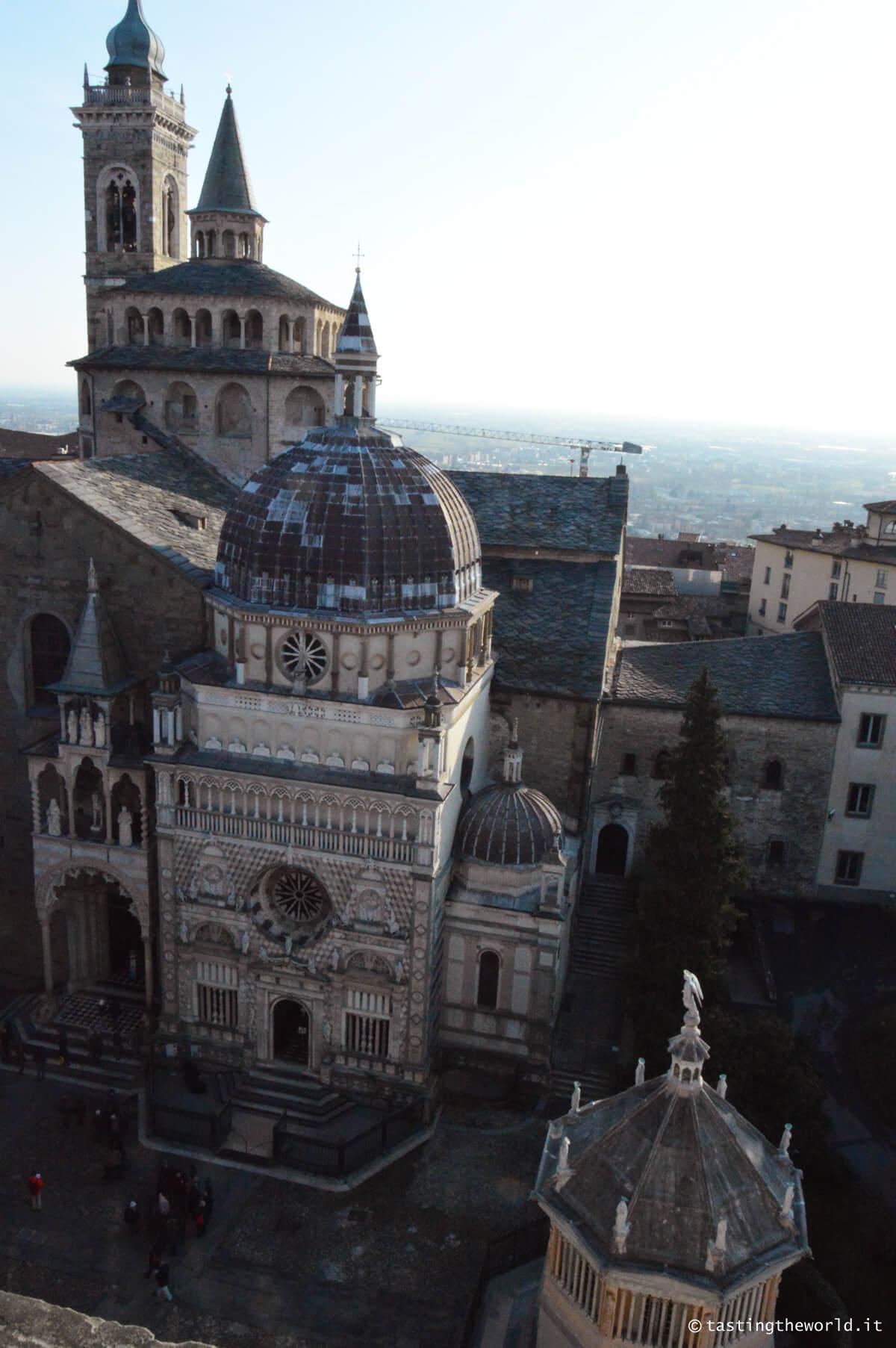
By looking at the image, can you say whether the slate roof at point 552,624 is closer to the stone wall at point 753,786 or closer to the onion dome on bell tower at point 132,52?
the stone wall at point 753,786

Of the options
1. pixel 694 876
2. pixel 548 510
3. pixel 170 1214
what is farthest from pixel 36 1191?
pixel 548 510

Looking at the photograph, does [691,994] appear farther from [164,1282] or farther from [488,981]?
[164,1282]

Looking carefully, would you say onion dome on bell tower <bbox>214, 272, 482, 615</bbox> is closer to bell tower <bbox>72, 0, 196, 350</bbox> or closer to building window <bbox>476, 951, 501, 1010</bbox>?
building window <bbox>476, 951, 501, 1010</bbox>

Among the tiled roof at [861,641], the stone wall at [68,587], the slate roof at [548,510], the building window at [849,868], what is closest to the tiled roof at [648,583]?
the slate roof at [548,510]

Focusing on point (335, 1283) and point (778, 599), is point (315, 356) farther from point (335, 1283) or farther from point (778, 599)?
point (778, 599)

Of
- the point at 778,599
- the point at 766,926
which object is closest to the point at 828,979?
the point at 766,926

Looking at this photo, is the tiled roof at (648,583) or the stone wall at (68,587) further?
the tiled roof at (648,583)

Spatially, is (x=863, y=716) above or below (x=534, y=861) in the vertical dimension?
above
